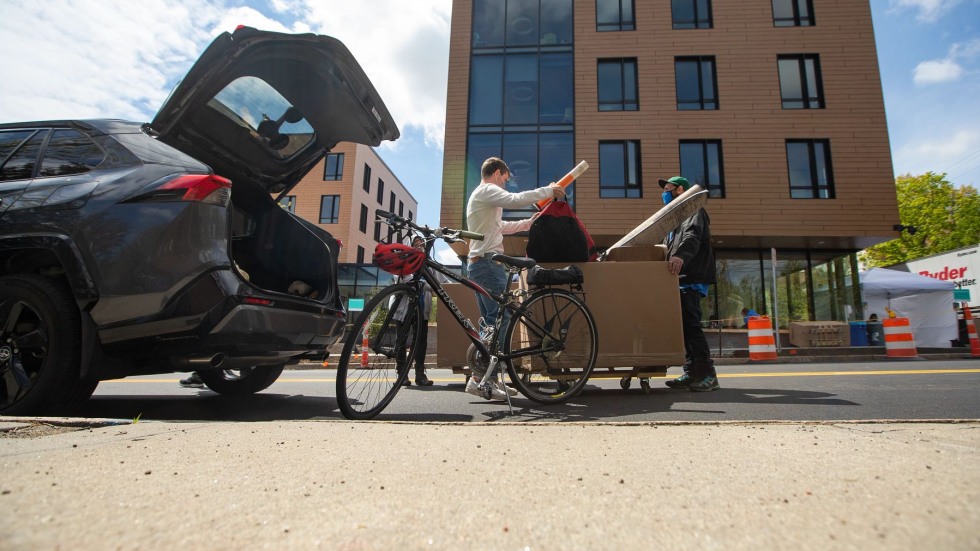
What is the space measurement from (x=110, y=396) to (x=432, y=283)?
3.54 m

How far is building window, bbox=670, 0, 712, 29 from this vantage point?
18.2 metres

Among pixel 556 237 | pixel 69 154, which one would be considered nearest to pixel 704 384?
pixel 556 237

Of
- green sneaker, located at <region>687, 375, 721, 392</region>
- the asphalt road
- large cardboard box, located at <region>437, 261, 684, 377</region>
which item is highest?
large cardboard box, located at <region>437, 261, 684, 377</region>

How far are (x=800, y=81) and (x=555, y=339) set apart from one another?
63.3 feet

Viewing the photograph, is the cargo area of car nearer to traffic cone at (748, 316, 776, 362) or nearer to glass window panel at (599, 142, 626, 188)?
traffic cone at (748, 316, 776, 362)

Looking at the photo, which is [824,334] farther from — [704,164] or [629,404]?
[629,404]

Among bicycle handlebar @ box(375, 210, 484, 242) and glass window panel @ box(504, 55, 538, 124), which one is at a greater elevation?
glass window panel @ box(504, 55, 538, 124)

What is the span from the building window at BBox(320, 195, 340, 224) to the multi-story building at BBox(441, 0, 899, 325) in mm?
18654

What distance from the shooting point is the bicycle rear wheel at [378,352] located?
2857 mm

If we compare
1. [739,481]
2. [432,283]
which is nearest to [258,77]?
[432,283]

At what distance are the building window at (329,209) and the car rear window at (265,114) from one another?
3144 centimetres

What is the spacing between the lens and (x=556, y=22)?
18.8m

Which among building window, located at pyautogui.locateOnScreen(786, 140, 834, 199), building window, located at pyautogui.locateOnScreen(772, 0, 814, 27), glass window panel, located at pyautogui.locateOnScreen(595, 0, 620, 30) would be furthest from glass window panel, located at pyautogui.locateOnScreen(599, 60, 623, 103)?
building window, located at pyautogui.locateOnScreen(786, 140, 834, 199)

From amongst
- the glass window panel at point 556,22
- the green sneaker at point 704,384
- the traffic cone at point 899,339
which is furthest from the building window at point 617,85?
the green sneaker at point 704,384
